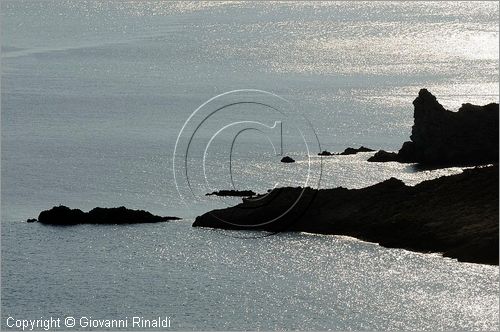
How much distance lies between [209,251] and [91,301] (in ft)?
47.5

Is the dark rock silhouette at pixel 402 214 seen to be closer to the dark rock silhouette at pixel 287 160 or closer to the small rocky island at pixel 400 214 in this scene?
the small rocky island at pixel 400 214

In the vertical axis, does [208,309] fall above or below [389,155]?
below

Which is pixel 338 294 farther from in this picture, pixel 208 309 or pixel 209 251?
pixel 209 251

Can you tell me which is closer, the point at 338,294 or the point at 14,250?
the point at 338,294

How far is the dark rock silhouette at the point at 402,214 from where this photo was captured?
8812 centimetres

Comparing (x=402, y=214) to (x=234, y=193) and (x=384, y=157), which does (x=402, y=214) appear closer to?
(x=234, y=193)

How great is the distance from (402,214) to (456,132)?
4316 centimetres

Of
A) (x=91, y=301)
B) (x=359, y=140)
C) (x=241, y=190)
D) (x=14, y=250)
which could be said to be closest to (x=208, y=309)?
(x=91, y=301)

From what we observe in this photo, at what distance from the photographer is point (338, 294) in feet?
270

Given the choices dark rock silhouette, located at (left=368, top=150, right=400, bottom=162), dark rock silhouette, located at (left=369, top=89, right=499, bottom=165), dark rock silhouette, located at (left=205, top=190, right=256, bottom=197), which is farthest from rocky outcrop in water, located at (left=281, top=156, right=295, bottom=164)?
dark rock silhouette, located at (left=205, top=190, right=256, bottom=197)

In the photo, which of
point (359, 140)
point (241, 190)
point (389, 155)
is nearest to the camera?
point (241, 190)

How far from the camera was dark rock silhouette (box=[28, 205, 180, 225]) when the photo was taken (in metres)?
108

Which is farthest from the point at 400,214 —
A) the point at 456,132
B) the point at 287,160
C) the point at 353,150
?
the point at 353,150

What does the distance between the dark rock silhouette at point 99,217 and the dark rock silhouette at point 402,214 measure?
5683 millimetres
